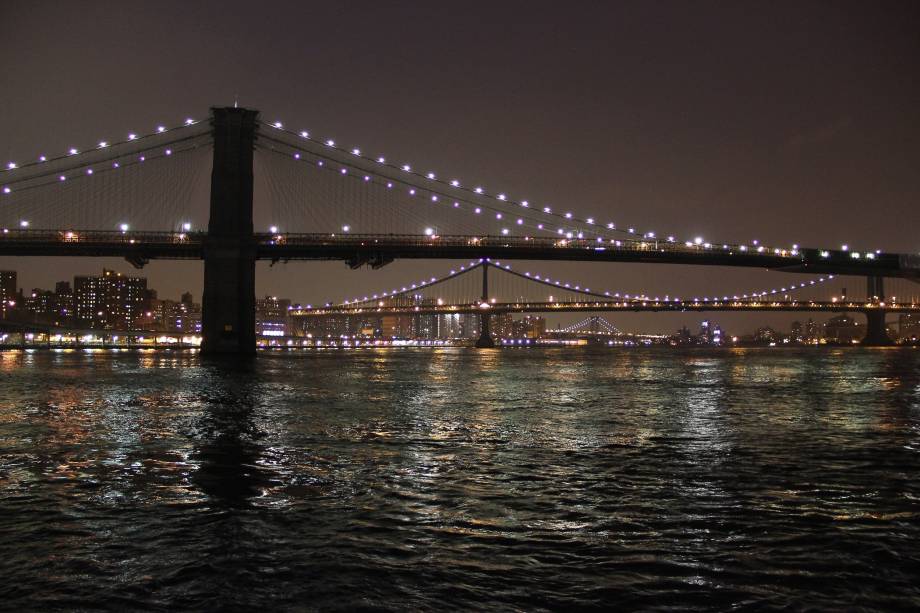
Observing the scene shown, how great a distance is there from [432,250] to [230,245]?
18194 millimetres

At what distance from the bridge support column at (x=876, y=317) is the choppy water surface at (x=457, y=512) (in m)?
108

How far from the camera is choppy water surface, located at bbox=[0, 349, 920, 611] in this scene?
220 inches

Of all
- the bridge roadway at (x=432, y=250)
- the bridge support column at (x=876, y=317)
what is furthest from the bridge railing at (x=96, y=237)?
the bridge support column at (x=876, y=317)

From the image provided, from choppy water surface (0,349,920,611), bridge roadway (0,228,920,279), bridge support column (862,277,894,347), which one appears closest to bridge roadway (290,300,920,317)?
bridge support column (862,277,894,347)

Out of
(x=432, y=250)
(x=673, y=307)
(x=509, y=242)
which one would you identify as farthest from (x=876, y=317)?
(x=432, y=250)

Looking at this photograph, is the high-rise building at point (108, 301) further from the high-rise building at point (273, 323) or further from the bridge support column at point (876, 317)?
the bridge support column at point (876, 317)

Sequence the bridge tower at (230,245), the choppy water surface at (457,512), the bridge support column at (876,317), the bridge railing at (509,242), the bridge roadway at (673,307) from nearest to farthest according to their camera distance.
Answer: the choppy water surface at (457,512)
the bridge tower at (230,245)
the bridge railing at (509,242)
the bridge roadway at (673,307)
the bridge support column at (876,317)

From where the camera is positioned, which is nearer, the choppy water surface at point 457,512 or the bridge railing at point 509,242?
the choppy water surface at point 457,512

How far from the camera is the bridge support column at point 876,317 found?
11178 cm

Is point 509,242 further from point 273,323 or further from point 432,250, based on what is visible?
point 273,323

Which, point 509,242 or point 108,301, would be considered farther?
point 108,301

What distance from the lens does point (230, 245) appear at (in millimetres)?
50062

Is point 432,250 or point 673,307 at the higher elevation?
point 432,250

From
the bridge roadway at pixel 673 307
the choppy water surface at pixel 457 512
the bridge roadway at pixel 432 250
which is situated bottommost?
the choppy water surface at pixel 457 512
